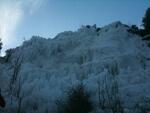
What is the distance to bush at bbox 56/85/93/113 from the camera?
1795cm

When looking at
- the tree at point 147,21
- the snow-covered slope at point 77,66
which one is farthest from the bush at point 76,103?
the tree at point 147,21

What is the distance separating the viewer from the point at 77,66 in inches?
1020

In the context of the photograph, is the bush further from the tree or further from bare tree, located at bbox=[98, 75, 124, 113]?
the tree

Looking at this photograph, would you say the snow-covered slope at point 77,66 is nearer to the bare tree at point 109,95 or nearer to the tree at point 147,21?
the bare tree at point 109,95

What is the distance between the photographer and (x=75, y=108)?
17.9 m

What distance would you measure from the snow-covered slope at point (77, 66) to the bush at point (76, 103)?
2.75ft

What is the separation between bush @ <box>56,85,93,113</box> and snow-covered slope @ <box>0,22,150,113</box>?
84cm

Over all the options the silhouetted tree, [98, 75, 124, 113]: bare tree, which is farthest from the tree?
[98, 75, 124, 113]: bare tree

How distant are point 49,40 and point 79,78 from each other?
30.3 feet

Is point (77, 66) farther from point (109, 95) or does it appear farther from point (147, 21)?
point (147, 21)

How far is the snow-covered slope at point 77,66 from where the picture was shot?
20.1 metres

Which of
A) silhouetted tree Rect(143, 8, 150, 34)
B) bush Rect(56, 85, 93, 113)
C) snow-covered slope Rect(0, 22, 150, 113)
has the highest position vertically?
silhouetted tree Rect(143, 8, 150, 34)

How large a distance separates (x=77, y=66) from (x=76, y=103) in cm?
811

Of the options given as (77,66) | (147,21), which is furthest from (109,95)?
(147,21)
